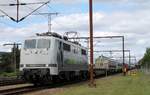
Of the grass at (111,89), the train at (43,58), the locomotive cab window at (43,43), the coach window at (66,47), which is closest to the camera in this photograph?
the grass at (111,89)

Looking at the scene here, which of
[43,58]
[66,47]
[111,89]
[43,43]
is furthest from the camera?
[66,47]

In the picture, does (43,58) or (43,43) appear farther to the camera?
(43,43)

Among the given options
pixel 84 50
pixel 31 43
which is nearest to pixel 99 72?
pixel 84 50

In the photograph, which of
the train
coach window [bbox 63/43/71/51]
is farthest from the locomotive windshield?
coach window [bbox 63/43/71/51]

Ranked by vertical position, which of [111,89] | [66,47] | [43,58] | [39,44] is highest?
[39,44]

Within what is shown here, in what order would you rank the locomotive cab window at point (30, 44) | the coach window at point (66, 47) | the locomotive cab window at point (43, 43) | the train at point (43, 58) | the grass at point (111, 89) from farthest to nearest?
the coach window at point (66, 47) → the locomotive cab window at point (30, 44) → the locomotive cab window at point (43, 43) → the train at point (43, 58) → the grass at point (111, 89)

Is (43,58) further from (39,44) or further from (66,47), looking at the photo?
(66,47)

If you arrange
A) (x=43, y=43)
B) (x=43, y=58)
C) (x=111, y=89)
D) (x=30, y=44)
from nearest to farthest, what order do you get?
(x=111, y=89)
(x=43, y=58)
(x=43, y=43)
(x=30, y=44)

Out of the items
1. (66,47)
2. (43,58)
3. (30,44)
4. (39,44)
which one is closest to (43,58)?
(43,58)

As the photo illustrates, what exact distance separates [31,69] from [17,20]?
3631mm

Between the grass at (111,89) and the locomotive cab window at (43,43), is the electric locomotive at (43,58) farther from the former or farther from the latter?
the grass at (111,89)

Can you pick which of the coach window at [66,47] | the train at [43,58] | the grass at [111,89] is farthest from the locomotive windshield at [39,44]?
the grass at [111,89]

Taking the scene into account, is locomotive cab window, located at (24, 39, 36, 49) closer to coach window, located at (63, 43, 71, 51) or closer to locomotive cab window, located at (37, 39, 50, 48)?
locomotive cab window, located at (37, 39, 50, 48)

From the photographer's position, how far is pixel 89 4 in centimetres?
3241
